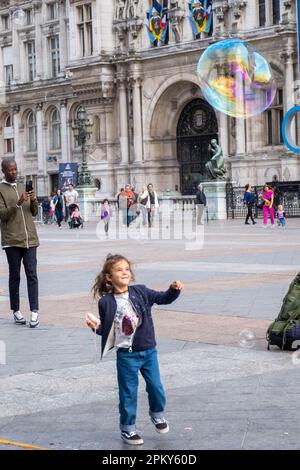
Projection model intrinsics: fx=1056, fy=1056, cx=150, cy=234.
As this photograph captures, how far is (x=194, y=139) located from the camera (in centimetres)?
5141

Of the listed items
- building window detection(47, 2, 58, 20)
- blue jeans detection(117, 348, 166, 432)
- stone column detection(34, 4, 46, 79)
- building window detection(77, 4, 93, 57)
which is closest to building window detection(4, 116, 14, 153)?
stone column detection(34, 4, 46, 79)

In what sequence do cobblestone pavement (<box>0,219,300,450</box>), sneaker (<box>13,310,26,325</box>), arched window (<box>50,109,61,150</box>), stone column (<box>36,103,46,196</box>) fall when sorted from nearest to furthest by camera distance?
cobblestone pavement (<box>0,219,300,450</box>) → sneaker (<box>13,310,26,325</box>) → arched window (<box>50,109,61,150</box>) → stone column (<box>36,103,46,196</box>)

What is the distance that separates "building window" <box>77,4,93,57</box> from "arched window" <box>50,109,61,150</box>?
18.5ft

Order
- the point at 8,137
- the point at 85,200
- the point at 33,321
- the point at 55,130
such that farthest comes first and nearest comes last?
1. the point at 8,137
2. the point at 55,130
3. the point at 85,200
4. the point at 33,321

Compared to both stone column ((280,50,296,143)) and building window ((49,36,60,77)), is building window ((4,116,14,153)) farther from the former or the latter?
stone column ((280,50,296,143))

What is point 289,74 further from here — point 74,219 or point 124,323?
point 124,323

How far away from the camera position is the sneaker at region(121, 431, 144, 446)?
6.41 m

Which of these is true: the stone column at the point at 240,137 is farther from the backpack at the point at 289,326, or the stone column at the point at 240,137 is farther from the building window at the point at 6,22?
the backpack at the point at 289,326

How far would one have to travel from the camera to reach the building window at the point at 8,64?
204ft

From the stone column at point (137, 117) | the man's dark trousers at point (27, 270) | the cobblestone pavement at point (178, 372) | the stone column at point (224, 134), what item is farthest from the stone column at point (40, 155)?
the man's dark trousers at point (27, 270)

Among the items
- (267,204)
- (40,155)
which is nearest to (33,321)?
(267,204)

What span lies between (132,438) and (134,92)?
46.1 meters
